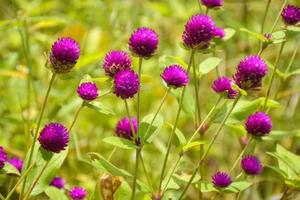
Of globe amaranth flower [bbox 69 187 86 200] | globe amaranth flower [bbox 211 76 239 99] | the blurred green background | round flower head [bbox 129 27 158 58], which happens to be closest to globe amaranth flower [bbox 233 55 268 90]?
globe amaranth flower [bbox 211 76 239 99]

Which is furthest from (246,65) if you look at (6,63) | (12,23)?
(6,63)

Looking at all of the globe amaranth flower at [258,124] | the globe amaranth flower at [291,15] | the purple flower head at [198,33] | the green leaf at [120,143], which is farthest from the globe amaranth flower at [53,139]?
the globe amaranth flower at [291,15]

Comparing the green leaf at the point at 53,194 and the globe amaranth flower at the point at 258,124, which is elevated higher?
the globe amaranth flower at the point at 258,124

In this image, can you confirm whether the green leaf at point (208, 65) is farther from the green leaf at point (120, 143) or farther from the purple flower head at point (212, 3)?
the green leaf at point (120, 143)

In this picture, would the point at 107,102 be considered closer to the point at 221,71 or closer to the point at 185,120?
the point at 185,120

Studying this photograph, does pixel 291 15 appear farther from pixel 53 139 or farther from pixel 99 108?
pixel 53 139

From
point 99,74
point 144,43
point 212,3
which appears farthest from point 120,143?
point 99,74
